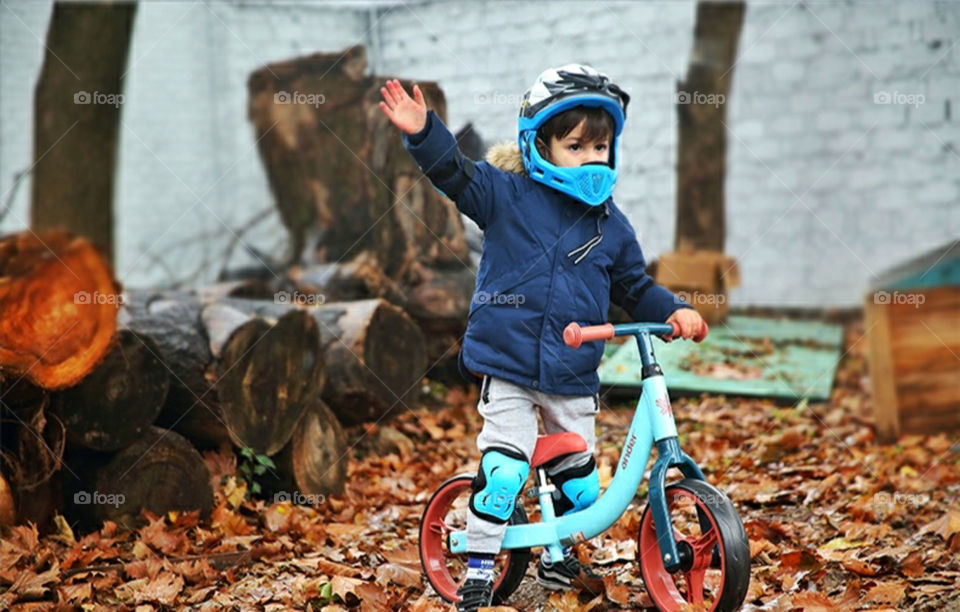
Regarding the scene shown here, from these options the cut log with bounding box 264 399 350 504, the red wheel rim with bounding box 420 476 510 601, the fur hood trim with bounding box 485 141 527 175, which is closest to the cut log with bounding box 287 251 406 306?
the cut log with bounding box 264 399 350 504

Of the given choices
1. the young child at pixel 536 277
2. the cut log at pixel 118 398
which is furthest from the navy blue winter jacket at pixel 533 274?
the cut log at pixel 118 398

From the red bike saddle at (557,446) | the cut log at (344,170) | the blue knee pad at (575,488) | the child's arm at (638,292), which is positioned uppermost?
the cut log at (344,170)

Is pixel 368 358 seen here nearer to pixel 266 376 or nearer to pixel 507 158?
pixel 266 376

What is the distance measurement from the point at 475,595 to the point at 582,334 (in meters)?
0.83

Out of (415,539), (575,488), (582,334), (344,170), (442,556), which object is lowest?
(415,539)

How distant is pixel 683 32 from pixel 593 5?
0.83m

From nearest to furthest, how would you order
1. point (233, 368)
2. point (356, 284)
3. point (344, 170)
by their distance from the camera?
point (233, 368) → point (356, 284) → point (344, 170)

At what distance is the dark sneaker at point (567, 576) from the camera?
3.16m

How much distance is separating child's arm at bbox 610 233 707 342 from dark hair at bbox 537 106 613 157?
0.36m

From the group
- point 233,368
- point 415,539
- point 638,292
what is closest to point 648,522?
point 638,292

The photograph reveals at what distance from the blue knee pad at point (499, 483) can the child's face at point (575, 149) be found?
0.83 m

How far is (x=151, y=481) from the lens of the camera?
398 centimetres

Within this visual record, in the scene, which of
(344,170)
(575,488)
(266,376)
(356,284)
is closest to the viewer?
(575,488)

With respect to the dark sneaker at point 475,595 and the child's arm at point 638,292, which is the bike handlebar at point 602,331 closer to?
the child's arm at point 638,292
